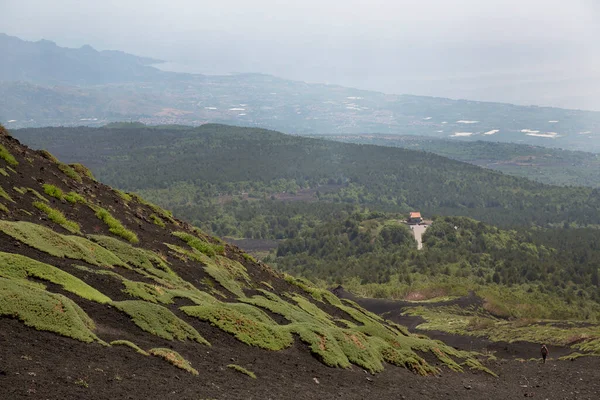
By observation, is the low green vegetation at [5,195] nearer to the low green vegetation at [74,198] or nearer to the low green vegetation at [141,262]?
the low green vegetation at [141,262]

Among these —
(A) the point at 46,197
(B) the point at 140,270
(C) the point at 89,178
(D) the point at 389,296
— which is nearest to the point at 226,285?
(B) the point at 140,270

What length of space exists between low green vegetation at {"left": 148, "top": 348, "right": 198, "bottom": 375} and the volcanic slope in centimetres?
4

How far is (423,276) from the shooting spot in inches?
4857

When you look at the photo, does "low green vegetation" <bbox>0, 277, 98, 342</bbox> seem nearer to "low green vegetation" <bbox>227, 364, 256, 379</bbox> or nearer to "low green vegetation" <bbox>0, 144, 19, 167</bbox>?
"low green vegetation" <bbox>227, 364, 256, 379</bbox>

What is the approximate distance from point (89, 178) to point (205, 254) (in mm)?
11691

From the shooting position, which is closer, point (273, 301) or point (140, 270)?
point (140, 270)

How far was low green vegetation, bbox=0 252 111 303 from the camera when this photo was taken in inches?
734

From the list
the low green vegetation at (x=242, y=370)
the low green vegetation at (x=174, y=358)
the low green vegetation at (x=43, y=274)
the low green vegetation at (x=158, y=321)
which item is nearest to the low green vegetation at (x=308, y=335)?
the low green vegetation at (x=158, y=321)

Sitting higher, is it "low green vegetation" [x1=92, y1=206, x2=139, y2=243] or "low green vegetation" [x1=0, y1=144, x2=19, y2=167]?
"low green vegetation" [x1=0, y1=144, x2=19, y2=167]

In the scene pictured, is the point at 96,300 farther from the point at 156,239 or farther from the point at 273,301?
the point at 156,239

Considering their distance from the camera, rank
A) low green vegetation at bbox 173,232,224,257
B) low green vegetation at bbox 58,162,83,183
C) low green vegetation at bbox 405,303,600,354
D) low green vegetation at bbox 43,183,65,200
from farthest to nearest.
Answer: low green vegetation at bbox 405,303,600,354
low green vegetation at bbox 58,162,83,183
low green vegetation at bbox 173,232,224,257
low green vegetation at bbox 43,183,65,200

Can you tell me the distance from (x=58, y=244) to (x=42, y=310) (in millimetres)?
7392

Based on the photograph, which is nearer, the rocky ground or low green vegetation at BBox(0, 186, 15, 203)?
the rocky ground

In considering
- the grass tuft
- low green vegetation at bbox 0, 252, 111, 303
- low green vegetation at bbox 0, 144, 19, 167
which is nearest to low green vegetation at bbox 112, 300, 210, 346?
low green vegetation at bbox 0, 252, 111, 303
